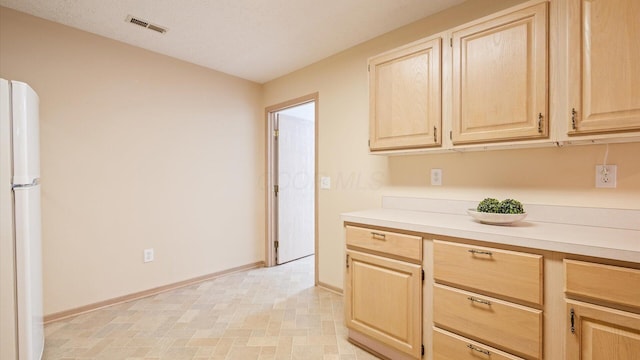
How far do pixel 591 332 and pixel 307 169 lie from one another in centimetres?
333

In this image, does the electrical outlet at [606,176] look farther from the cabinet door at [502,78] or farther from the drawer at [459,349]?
the drawer at [459,349]

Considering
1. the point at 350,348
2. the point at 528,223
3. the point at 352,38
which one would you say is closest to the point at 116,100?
the point at 352,38

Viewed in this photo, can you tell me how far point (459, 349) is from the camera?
144 cm

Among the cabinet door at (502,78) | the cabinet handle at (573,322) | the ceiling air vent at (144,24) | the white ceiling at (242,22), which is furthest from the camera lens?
the ceiling air vent at (144,24)

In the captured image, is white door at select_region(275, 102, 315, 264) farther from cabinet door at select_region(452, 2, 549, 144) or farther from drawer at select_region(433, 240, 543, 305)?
drawer at select_region(433, 240, 543, 305)

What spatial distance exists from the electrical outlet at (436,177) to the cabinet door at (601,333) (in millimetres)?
1085

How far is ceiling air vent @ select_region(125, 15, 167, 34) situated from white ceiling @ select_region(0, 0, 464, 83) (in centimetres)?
4

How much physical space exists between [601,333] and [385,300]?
947mm

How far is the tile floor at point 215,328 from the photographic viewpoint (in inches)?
73.8

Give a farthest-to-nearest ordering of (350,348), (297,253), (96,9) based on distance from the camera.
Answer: (297,253)
(96,9)
(350,348)

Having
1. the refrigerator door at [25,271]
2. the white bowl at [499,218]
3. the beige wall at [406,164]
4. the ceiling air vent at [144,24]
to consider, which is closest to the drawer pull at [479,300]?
the white bowl at [499,218]

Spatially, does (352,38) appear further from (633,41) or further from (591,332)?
(591,332)

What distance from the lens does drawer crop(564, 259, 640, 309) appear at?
1.02 meters

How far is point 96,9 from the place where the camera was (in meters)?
2.09
